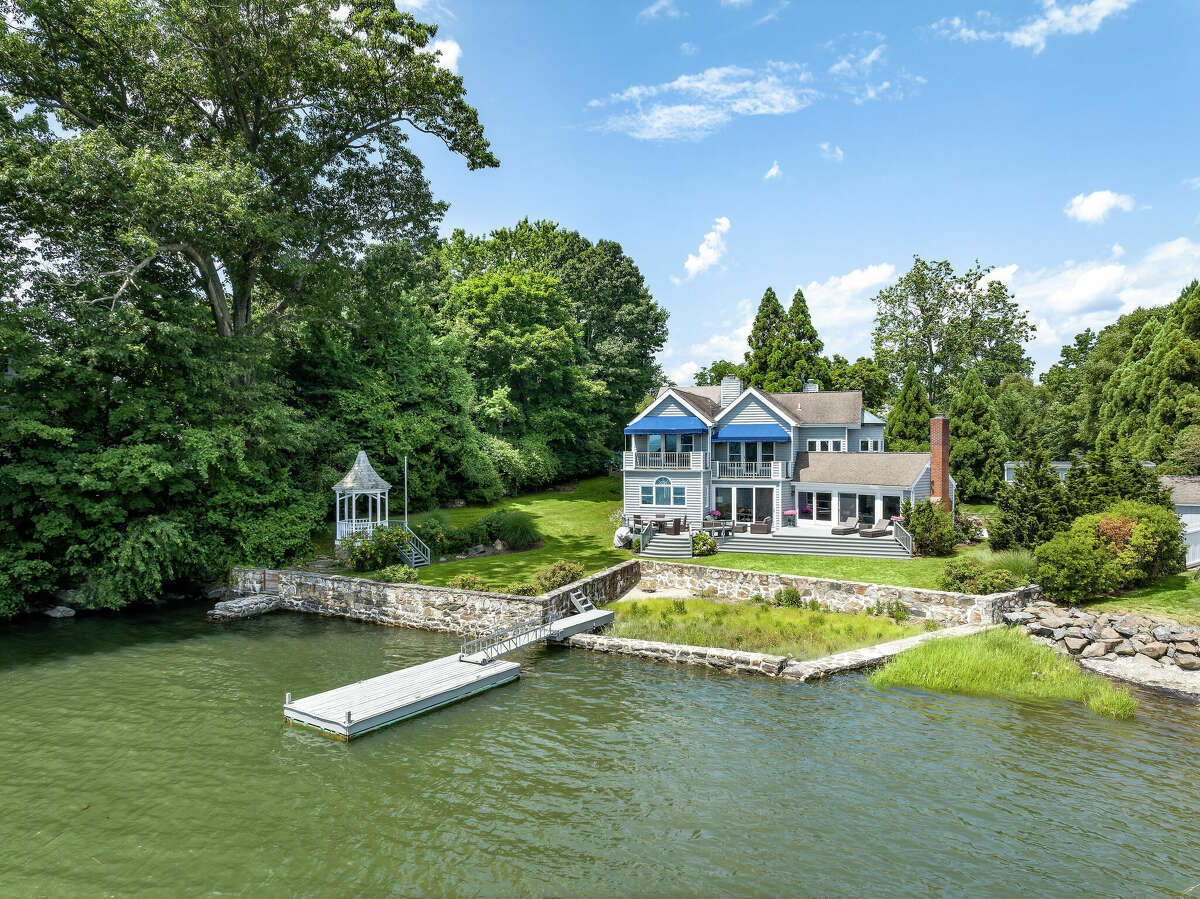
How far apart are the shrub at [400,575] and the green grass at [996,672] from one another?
15.6 meters

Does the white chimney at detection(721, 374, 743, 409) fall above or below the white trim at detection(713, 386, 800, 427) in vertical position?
above

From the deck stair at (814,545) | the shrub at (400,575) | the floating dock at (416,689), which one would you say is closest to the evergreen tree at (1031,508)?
the deck stair at (814,545)

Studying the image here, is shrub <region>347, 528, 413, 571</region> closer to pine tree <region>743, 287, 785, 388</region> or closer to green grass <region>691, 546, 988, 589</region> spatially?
green grass <region>691, 546, 988, 589</region>

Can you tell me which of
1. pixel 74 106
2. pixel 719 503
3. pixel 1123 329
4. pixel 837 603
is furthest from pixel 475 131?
pixel 1123 329

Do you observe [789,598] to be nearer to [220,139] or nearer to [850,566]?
[850,566]

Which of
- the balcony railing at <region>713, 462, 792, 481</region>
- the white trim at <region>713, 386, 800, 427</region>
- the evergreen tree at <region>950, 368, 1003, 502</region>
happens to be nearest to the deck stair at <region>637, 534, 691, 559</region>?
the balcony railing at <region>713, 462, 792, 481</region>

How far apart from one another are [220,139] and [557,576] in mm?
22592

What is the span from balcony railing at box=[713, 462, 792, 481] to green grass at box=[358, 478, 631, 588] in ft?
22.4

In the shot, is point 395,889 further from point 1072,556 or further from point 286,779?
point 1072,556

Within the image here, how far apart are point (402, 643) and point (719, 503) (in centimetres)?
1959

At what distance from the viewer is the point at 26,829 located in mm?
9805

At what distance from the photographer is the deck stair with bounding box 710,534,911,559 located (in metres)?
→ 27.2

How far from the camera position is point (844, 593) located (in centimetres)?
2161

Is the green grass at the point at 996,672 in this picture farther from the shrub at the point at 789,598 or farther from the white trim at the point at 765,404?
the white trim at the point at 765,404
